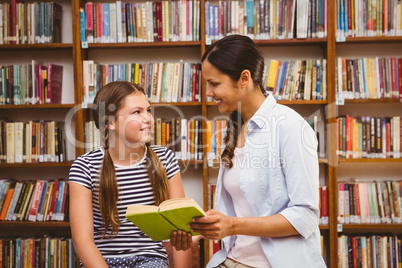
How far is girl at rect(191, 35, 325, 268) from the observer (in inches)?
46.9

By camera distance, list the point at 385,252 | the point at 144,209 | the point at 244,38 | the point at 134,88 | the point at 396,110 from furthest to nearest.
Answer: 1. the point at 396,110
2. the point at 385,252
3. the point at 134,88
4. the point at 244,38
5. the point at 144,209

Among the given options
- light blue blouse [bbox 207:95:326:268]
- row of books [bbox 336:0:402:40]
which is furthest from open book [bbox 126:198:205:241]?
row of books [bbox 336:0:402:40]

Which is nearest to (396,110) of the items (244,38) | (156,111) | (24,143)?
Answer: (156,111)

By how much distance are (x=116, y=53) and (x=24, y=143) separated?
35.9 inches

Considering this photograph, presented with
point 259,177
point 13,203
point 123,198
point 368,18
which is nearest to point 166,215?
point 259,177

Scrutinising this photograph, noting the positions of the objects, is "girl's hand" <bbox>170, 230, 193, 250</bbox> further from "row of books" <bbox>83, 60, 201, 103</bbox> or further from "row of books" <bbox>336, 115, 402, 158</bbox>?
"row of books" <bbox>336, 115, 402, 158</bbox>

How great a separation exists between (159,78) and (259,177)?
155 cm

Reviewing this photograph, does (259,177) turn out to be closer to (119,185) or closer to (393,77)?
Answer: (119,185)

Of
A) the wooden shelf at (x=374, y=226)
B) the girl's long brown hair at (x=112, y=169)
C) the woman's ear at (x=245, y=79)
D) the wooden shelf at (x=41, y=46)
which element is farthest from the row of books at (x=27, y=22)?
the wooden shelf at (x=374, y=226)

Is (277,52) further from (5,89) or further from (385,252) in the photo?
(5,89)

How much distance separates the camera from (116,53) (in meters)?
2.92

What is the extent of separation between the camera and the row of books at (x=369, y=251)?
258 cm

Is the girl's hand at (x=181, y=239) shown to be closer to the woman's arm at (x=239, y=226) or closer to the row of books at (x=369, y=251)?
the woman's arm at (x=239, y=226)

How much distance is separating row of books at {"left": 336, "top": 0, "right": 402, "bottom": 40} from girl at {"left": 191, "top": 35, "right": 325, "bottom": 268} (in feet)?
4.74
